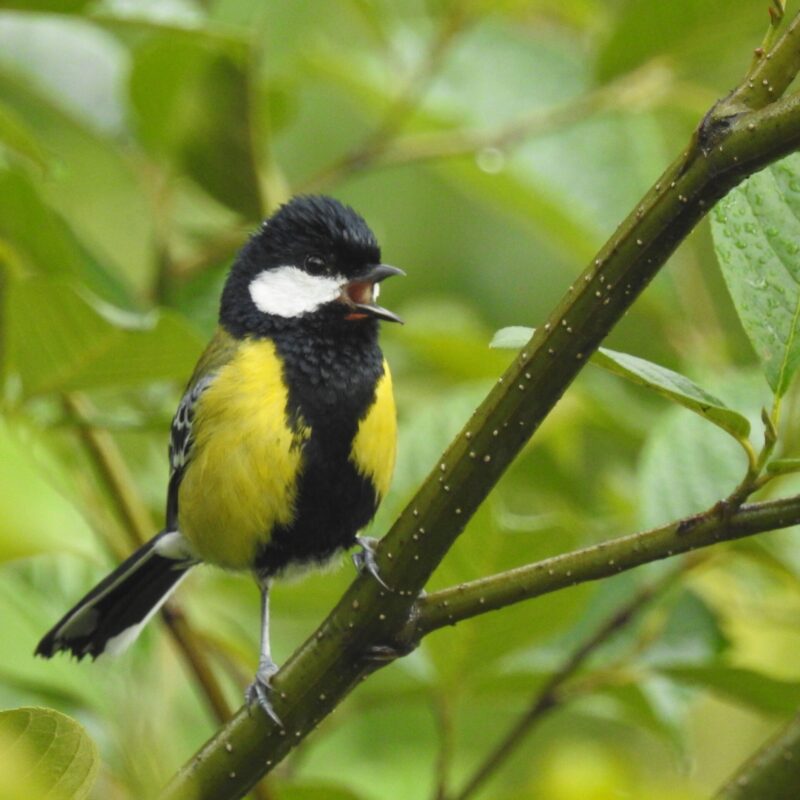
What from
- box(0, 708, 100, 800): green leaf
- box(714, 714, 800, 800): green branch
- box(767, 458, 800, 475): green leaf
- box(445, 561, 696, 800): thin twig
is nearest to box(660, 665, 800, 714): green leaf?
box(445, 561, 696, 800): thin twig

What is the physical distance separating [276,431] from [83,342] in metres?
0.50

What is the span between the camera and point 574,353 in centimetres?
139

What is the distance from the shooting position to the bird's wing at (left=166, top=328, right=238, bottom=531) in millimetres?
2738

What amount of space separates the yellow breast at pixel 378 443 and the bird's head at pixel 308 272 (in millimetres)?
236

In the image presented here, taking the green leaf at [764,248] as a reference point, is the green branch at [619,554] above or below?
below

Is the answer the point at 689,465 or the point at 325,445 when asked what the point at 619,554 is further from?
the point at 325,445

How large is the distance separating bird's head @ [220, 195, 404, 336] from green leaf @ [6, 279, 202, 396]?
22.0 inches

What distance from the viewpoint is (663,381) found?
1.42 metres

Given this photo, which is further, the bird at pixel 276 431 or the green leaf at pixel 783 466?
the bird at pixel 276 431

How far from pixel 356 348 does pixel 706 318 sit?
4.10 ft

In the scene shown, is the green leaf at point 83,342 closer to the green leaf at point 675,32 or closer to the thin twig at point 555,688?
the thin twig at point 555,688

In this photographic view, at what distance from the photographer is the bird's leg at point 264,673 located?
1643 millimetres

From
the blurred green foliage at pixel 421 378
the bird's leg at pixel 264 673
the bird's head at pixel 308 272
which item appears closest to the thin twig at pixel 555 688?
the blurred green foliage at pixel 421 378

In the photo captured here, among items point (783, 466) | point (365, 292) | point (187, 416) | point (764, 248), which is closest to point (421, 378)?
point (365, 292)
